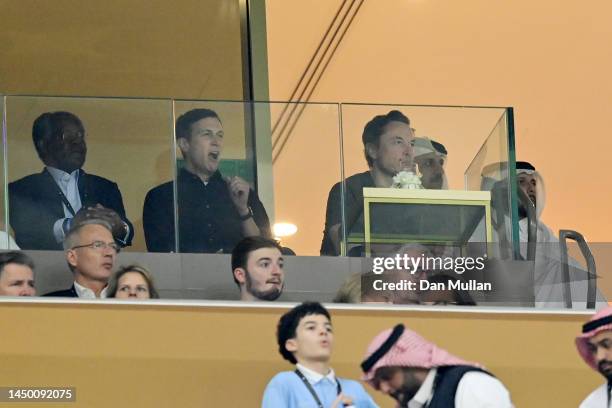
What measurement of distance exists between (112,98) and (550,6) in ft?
22.1

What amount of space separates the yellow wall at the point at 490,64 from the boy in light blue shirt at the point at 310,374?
627 cm

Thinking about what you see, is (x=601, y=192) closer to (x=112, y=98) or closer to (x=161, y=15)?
(x=161, y=15)

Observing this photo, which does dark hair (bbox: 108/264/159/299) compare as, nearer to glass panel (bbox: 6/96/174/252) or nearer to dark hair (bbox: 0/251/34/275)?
glass panel (bbox: 6/96/174/252)

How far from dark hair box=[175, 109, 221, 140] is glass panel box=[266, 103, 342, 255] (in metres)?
0.35

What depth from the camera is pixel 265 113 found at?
37.0ft

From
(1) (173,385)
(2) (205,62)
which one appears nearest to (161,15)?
(2) (205,62)

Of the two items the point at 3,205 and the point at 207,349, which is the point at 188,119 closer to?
the point at 3,205

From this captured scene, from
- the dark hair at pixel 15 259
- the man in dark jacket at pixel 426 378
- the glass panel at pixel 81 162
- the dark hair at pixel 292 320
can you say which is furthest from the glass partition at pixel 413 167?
the man in dark jacket at pixel 426 378

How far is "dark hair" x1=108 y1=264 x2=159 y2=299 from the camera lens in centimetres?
1054

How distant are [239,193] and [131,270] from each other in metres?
0.72

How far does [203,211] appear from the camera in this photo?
35.6ft

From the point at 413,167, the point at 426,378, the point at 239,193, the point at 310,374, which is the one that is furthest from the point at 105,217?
the point at 426,378

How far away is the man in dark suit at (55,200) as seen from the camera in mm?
10688

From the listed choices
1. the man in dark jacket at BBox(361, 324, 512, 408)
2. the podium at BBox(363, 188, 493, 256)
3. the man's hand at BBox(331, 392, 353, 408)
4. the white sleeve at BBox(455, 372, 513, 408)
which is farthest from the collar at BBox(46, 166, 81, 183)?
the white sleeve at BBox(455, 372, 513, 408)
